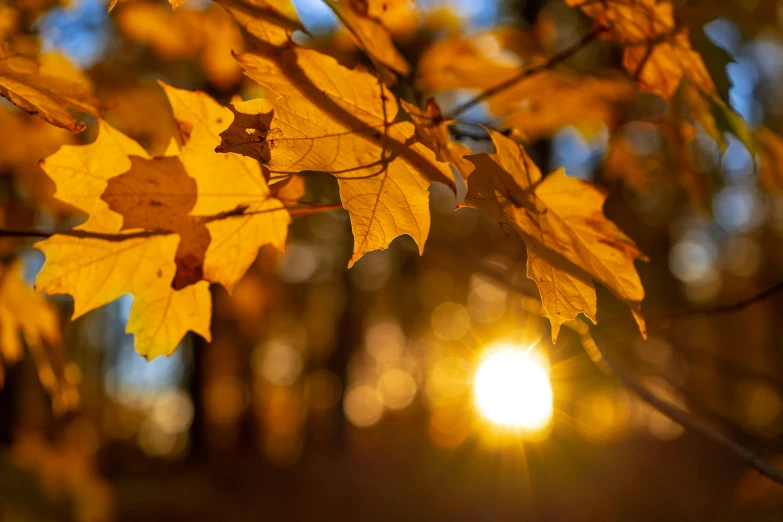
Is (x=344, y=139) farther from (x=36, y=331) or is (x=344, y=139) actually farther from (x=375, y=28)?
(x=36, y=331)

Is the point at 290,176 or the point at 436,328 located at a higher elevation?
the point at 290,176

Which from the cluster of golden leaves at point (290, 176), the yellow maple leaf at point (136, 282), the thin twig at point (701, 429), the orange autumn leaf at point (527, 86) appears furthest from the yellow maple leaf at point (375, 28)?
the thin twig at point (701, 429)

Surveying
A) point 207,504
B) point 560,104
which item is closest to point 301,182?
point 560,104

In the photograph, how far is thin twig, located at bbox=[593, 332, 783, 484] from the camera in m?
1.08

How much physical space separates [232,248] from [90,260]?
304mm

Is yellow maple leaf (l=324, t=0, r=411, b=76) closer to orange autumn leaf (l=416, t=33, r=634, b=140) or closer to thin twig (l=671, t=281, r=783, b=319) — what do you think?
orange autumn leaf (l=416, t=33, r=634, b=140)

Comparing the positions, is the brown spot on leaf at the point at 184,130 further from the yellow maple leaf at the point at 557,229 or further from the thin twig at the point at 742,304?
the thin twig at the point at 742,304

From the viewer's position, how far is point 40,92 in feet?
3.23

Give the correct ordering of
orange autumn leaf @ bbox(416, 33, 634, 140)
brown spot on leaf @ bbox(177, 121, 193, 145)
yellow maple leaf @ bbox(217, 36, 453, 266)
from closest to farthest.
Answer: yellow maple leaf @ bbox(217, 36, 453, 266) → brown spot on leaf @ bbox(177, 121, 193, 145) → orange autumn leaf @ bbox(416, 33, 634, 140)

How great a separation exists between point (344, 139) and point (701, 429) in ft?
2.95

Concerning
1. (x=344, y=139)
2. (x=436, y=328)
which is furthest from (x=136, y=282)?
(x=436, y=328)

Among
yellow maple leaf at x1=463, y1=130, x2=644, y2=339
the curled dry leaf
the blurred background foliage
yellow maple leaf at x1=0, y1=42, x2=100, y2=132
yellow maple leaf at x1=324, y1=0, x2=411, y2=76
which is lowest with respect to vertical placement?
the blurred background foliage

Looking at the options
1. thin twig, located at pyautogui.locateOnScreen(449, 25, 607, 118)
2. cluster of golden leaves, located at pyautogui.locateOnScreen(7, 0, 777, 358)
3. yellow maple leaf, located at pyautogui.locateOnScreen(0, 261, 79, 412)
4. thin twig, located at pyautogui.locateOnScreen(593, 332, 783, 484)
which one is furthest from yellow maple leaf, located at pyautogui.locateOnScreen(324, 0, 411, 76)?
yellow maple leaf, located at pyautogui.locateOnScreen(0, 261, 79, 412)

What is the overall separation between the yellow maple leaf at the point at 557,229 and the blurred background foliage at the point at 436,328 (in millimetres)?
166
